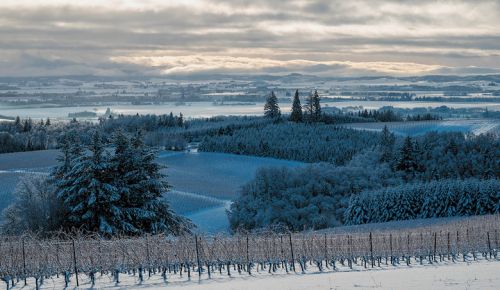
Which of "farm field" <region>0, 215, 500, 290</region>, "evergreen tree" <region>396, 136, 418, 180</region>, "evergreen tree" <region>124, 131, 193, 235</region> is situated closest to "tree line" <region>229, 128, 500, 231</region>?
"evergreen tree" <region>396, 136, 418, 180</region>

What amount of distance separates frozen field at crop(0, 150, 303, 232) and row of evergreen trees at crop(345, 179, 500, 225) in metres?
10.5

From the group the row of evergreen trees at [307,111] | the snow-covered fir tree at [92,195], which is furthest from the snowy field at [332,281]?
the row of evergreen trees at [307,111]

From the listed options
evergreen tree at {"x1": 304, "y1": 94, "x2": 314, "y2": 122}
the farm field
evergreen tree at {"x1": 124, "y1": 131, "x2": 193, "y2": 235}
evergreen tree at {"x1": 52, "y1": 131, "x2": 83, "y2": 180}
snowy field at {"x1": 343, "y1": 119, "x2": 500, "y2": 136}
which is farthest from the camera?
evergreen tree at {"x1": 304, "y1": 94, "x2": 314, "y2": 122}

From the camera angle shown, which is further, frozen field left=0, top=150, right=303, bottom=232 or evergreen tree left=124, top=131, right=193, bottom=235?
frozen field left=0, top=150, right=303, bottom=232

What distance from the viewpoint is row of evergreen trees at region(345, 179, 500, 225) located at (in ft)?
160

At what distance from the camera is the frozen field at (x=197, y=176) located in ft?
184

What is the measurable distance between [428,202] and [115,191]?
24.1 meters

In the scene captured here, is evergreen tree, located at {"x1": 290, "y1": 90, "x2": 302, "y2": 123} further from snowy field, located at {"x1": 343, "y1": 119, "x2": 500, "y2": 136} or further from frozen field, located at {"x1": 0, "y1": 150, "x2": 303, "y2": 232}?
frozen field, located at {"x1": 0, "y1": 150, "x2": 303, "y2": 232}

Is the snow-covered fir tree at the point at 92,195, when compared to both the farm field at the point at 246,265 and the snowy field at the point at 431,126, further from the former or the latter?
the snowy field at the point at 431,126

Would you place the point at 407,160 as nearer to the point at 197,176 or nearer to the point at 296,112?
the point at 197,176

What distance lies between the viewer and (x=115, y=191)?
35.4 meters

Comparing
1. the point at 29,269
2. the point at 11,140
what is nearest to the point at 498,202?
the point at 29,269

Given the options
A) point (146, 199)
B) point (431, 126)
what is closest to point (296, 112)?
point (431, 126)

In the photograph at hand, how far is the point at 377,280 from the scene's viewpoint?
1722 centimetres
